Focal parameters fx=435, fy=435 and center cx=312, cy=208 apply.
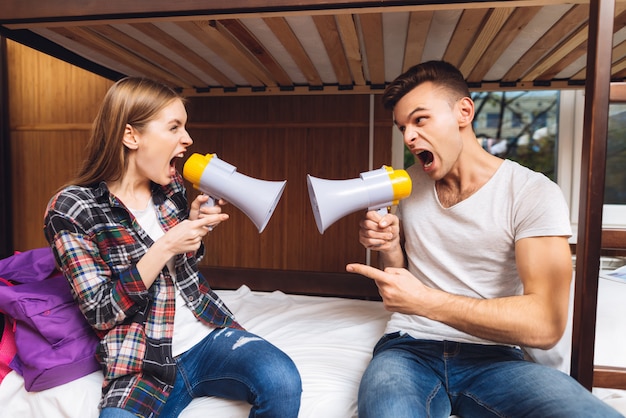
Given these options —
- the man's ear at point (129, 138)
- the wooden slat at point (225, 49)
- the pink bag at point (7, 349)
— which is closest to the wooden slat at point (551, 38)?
the wooden slat at point (225, 49)

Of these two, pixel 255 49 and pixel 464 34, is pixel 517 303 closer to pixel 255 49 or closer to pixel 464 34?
pixel 464 34

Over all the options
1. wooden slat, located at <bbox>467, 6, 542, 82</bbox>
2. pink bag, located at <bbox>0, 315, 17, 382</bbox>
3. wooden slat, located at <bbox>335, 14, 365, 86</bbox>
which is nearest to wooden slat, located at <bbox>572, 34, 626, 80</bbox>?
wooden slat, located at <bbox>467, 6, 542, 82</bbox>

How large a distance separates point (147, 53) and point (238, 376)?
1269 mm

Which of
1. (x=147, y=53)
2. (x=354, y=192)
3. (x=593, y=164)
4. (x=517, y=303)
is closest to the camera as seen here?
(x=593, y=164)

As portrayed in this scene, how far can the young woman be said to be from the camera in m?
1.07

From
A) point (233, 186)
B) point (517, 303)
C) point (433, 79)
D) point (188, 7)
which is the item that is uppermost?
point (188, 7)

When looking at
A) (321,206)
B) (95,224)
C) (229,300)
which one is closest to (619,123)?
(321,206)

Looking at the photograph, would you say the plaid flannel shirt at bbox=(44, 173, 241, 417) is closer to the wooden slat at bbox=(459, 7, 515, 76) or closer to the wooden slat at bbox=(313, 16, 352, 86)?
the wooden slat at bbox=(313, 16, 352, 86)

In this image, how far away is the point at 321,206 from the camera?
1105mm

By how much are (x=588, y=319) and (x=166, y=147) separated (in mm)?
1111

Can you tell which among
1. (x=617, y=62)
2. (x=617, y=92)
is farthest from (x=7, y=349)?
(x=617, y=62)

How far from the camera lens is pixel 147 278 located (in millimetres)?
1072

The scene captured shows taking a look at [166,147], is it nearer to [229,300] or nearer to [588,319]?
[229,300]

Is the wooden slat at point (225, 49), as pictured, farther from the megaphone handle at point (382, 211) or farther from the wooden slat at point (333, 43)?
the megaphone handle at point (382, 211)
